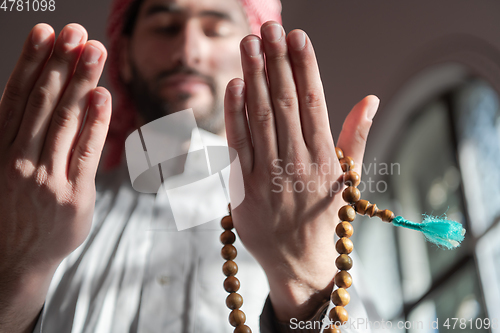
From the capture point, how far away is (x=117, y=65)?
0.84 metres

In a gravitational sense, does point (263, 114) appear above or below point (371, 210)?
above

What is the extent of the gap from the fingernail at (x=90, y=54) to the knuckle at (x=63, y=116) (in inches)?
2.4

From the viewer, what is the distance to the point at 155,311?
531 mm

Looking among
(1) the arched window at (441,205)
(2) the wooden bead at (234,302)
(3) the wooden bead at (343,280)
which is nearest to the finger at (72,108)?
(2) the wooden bead at (234,302)

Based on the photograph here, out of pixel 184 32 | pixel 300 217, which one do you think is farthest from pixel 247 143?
pixel 184 32

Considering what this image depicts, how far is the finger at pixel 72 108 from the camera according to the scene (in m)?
0.37

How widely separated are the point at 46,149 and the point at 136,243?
298 millimetres

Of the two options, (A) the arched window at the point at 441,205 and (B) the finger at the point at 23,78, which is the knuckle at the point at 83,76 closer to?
(B) the finger at the point at 23,78

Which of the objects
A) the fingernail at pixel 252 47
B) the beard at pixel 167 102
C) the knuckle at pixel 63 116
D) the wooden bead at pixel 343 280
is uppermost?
the beard at pixel 167 102

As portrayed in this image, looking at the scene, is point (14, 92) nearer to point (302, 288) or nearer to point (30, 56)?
point (30, 56)

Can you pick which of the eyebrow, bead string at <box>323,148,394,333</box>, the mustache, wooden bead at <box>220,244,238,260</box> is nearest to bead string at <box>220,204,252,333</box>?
wooden bead at <box>220,244,238,260</box>

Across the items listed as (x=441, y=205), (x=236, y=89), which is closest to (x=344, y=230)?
(x=236, y=89)

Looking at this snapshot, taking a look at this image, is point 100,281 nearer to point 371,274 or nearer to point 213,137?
point 213,137

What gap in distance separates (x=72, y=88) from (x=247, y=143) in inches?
8.5
